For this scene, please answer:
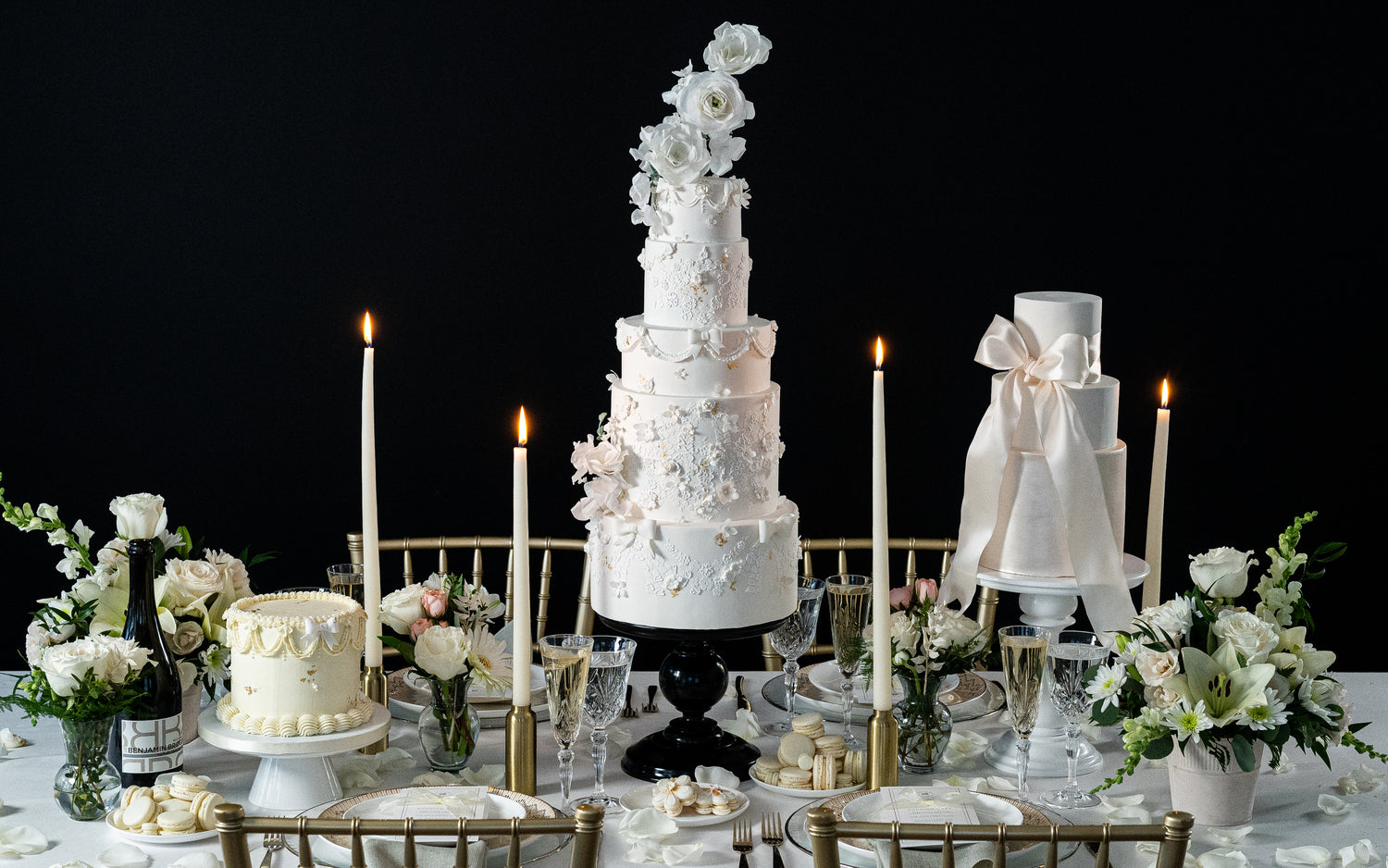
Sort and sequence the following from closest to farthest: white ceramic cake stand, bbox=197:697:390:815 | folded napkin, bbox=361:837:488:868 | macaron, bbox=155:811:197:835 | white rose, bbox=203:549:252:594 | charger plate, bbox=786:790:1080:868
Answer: folded napkin, bbox=361:837:488:868
charger plate, bbox=786:790:1080:868
macaron, bbox=155:811:197:835
white ceramic cake stand, bbox=197:697:390:815
white rose, bbox=203:549:252:594

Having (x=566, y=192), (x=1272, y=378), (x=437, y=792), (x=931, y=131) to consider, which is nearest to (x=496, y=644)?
(x=437, y=792)

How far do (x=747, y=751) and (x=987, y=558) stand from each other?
0.54m

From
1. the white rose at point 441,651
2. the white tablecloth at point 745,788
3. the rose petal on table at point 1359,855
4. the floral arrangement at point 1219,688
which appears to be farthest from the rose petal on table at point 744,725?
the rose petal on table at point 1359,855

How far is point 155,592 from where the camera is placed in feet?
8.11

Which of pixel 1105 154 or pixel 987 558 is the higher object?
pixel 1105 154

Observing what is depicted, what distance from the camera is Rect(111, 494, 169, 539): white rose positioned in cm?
241

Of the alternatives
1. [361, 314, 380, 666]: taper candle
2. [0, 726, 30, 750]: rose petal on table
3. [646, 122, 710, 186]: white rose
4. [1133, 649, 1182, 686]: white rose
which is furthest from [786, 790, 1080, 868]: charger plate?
[0, 726, 30, 750]: rose petal on table

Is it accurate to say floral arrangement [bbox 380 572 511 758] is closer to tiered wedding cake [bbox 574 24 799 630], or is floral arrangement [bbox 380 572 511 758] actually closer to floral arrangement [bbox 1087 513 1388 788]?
tiered wedding cake [bbox 574 24 799 630]

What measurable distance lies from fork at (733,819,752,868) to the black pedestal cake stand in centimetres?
Result: 27

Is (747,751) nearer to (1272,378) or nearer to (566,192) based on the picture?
(566,192)

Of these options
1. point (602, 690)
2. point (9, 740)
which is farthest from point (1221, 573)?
point (9, 740)

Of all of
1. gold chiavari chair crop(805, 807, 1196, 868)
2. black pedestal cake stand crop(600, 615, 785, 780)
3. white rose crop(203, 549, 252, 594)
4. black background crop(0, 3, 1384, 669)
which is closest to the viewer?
gold chiavari chair crop(805, 807, 1196, 868)

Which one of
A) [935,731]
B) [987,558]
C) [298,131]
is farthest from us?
[298,131]

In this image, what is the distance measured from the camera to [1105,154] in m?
4.11
